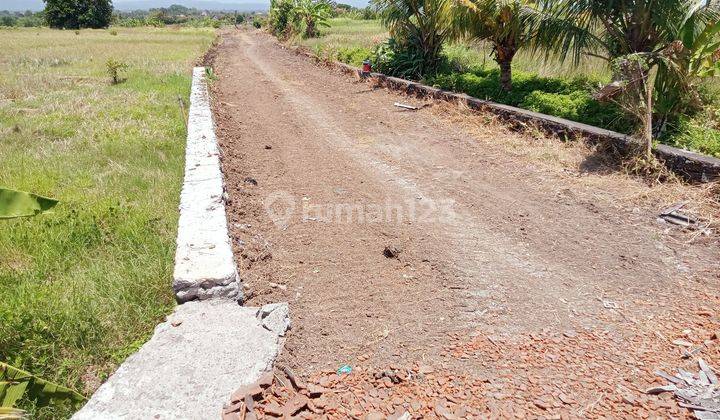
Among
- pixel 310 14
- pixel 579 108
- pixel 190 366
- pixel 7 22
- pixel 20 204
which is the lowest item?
pixel 190 366

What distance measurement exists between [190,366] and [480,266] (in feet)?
7.36

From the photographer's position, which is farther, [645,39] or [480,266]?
[645,39]

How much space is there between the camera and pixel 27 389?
201 centimetres

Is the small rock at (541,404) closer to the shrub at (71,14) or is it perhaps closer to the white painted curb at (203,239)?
the white painted curb at (203,239)

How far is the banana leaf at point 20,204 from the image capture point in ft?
6.47

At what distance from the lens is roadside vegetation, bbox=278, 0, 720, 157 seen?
538cm

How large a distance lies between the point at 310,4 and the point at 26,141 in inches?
919

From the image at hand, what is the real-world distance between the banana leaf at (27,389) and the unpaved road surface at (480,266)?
1079 mm

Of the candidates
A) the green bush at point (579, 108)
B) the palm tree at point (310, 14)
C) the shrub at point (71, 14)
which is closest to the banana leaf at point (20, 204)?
the green bush at point (579, 108)

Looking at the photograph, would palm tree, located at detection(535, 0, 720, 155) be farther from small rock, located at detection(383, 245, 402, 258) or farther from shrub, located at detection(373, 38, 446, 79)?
shrub, located at detection(373, 38, 446, 79)

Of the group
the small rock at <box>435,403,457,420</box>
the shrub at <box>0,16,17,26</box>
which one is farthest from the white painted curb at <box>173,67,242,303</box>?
the shrub at <box>0,16,17,26</box>

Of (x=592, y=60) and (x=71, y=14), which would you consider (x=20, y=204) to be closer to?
(x=592, y=60)

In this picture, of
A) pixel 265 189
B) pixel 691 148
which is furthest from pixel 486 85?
pixel 265 189

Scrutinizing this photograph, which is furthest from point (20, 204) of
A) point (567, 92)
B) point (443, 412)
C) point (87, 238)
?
point (567, 92)
